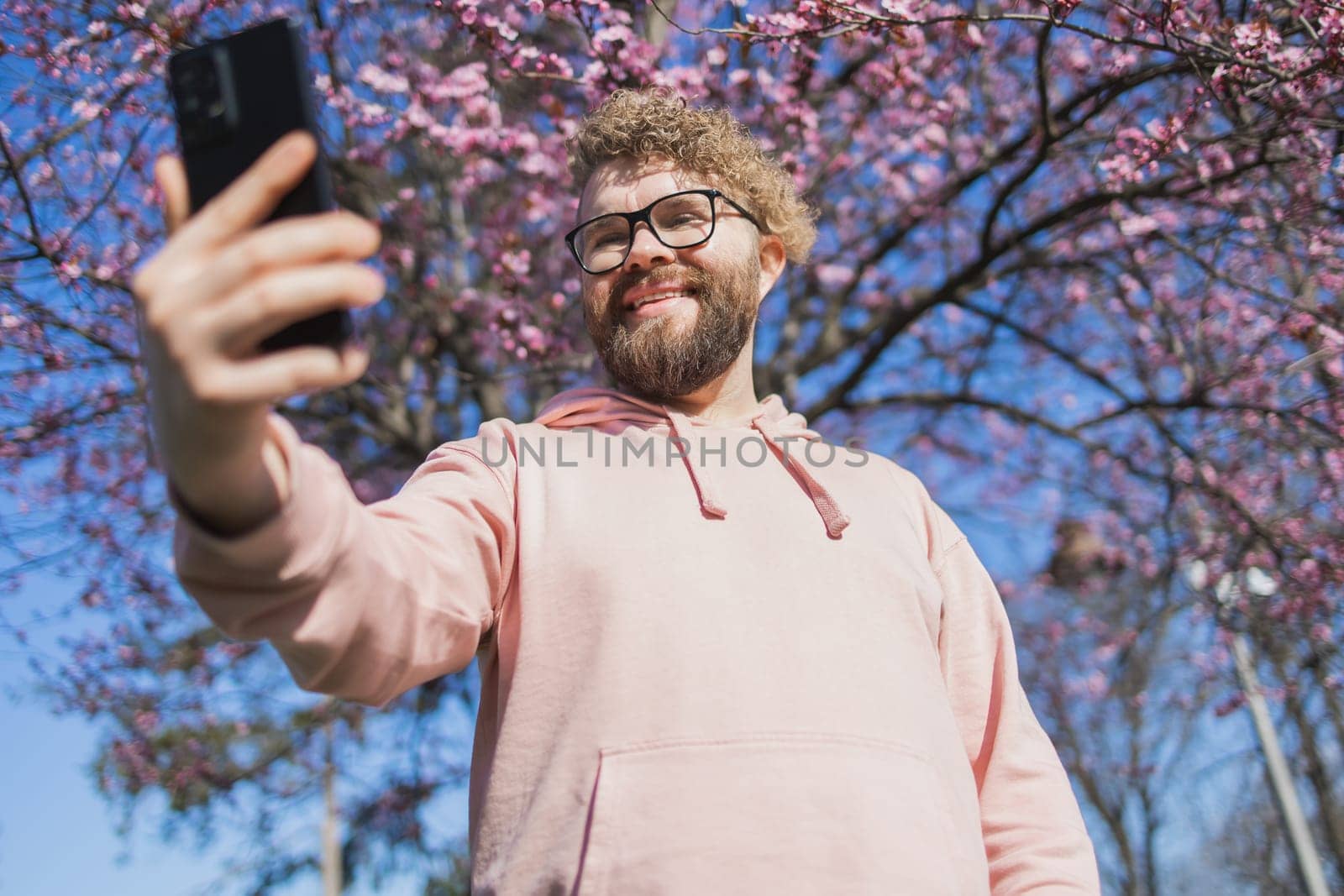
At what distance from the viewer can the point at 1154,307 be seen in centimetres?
553

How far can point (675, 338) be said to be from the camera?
6.82 feet

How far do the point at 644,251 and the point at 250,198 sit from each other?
1.23m

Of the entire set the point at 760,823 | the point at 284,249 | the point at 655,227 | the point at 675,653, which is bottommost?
the point at 760,823

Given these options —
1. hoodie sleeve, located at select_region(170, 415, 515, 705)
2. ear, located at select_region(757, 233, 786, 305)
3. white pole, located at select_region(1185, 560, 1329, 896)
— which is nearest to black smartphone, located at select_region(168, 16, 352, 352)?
hoodie sleeve, located at select_region(170, 415, 515, 705)

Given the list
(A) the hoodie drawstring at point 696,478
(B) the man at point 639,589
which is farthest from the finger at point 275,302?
(A) the hoodie drawstring at point 696,478

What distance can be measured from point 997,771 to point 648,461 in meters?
0.87

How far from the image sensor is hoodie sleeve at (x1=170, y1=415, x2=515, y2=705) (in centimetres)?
106

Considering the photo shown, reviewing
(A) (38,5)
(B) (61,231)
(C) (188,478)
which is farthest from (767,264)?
(A) (38,5)

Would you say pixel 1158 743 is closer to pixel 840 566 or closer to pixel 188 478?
pixel 840 566

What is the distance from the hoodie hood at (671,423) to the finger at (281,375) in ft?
3.07

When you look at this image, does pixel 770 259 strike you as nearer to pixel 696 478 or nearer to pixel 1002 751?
pixel 696 478

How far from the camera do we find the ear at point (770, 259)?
250 centimetres

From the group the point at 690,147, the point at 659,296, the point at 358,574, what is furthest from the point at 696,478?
the point at 690,147

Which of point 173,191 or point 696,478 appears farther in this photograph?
point 696,478
